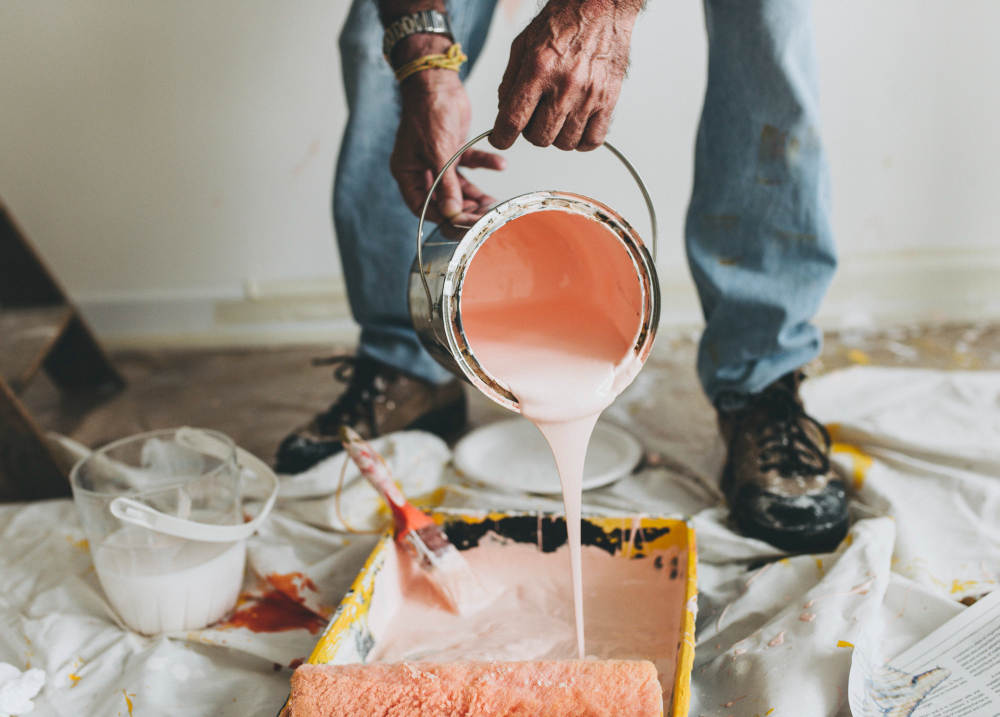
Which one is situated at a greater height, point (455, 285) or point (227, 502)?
point (455, 285)

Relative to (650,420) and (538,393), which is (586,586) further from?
(650,420)

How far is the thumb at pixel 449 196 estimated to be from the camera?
2.81ft

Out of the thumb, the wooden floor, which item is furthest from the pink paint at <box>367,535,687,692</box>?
the wooden floor

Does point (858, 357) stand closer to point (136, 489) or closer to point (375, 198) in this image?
point (375, 198)

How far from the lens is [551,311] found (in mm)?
867

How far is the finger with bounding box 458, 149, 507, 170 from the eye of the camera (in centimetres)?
93

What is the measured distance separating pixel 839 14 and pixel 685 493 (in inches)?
43.1

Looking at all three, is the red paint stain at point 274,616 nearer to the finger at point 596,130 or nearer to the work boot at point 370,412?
the work boot at point 370,412

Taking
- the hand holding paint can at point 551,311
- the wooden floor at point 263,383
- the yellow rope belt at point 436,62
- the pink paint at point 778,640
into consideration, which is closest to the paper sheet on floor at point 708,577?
the pink paint at point 778,640

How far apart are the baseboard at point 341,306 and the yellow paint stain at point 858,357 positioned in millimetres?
167

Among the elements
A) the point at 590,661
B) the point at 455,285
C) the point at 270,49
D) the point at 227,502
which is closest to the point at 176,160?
the point at 270,49

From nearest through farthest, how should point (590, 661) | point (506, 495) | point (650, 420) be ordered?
point (590, 661), point (506, 495), point (650, 420)

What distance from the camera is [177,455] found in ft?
3.06

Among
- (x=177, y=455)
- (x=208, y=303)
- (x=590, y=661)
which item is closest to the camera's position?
(x=590, y=661)
